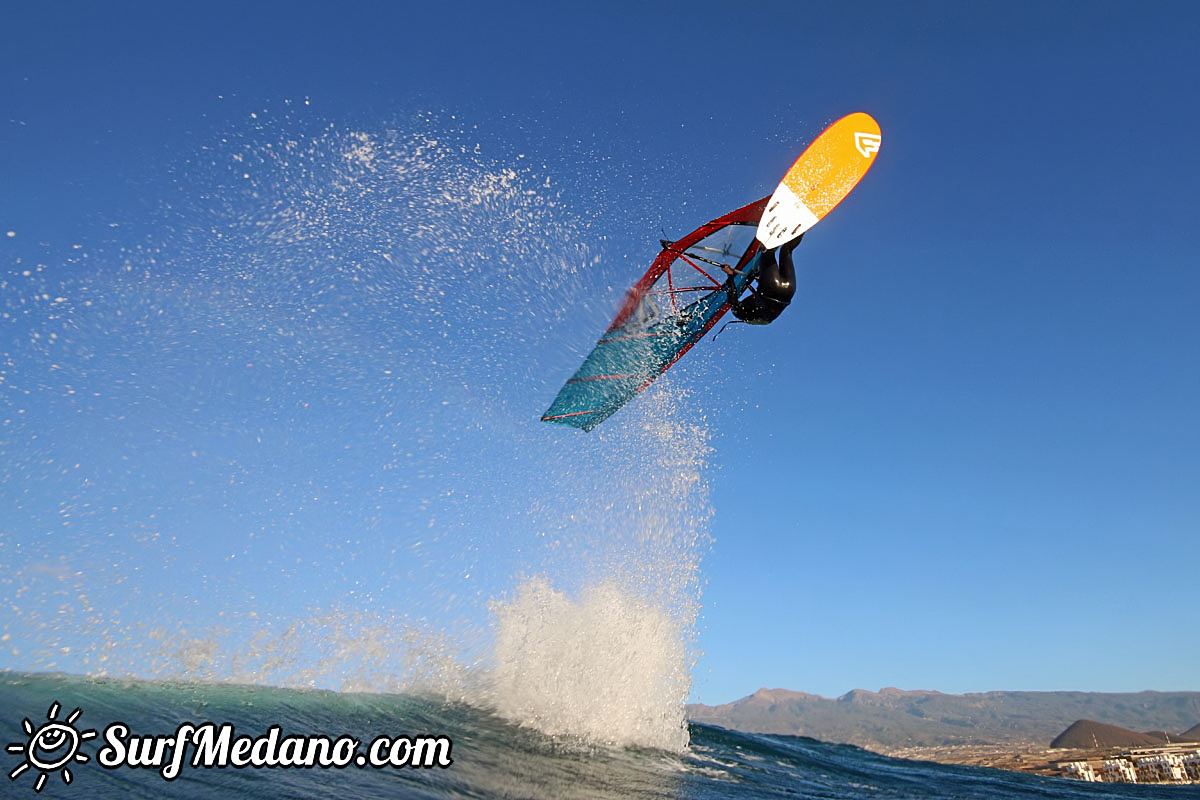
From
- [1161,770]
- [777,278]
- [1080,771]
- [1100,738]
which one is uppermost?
[777,278]

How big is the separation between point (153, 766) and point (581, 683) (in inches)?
268

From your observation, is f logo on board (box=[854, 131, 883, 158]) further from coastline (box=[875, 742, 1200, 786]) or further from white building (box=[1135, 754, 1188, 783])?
white building (box=[1135, 754, 1188, 783])

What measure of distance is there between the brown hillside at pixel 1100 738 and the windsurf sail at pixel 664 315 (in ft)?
197

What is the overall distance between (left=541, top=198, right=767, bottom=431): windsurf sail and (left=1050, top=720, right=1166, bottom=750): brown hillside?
6018 cm

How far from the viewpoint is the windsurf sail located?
34.7 ft

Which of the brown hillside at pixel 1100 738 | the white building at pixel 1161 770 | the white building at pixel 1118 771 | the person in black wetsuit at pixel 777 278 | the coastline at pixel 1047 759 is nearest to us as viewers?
the person in black wetsuit at pixel 777 278

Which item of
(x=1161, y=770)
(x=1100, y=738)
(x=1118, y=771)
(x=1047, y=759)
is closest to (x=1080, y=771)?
(x=1118, y=771)

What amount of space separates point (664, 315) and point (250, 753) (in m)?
8.85

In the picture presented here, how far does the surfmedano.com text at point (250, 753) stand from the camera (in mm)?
6367

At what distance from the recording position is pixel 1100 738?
5825cm

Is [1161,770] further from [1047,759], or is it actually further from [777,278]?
[777,278]

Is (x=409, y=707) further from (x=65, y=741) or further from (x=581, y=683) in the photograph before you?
(x=65, y=741)

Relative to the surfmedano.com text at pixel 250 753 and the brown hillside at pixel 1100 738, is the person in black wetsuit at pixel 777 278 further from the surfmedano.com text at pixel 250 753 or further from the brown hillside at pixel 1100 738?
the brown hillside at pixel 1100 738

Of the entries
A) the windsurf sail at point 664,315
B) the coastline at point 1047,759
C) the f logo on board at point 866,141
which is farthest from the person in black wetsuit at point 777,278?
the coastline at point 1047,759
